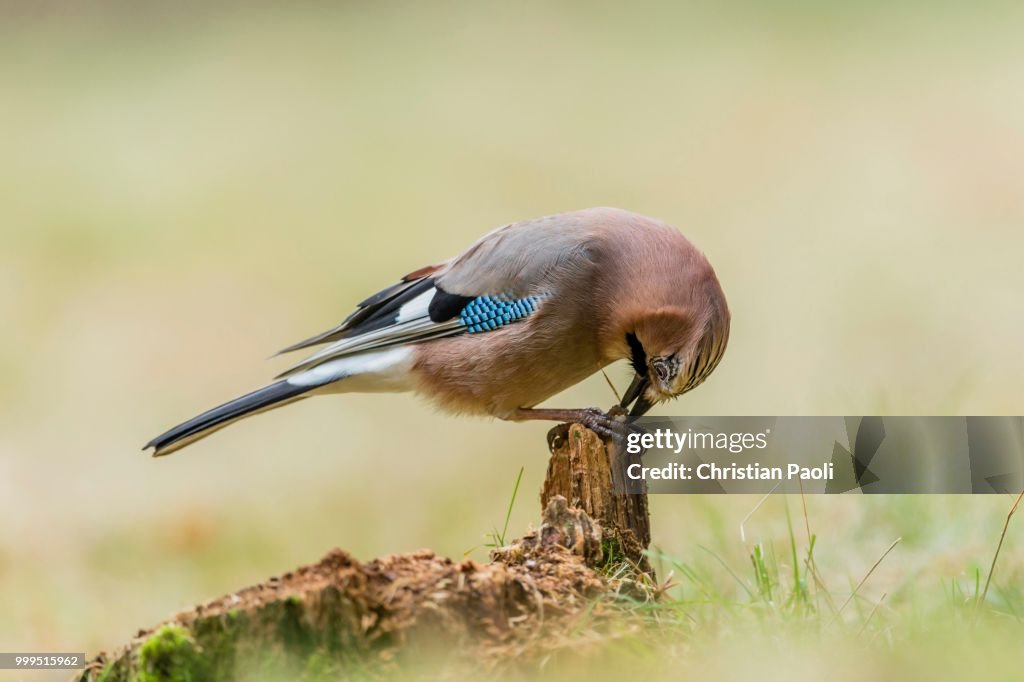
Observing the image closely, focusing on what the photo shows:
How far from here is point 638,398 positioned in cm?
411

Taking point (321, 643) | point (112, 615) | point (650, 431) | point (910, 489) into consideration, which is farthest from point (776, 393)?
point (321, 643)

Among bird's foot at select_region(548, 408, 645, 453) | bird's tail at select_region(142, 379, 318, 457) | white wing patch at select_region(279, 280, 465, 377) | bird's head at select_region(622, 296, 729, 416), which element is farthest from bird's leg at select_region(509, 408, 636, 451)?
bird's tail at select_region(142, 379, 318, 457)

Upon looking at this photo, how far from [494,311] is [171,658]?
6.78 ft

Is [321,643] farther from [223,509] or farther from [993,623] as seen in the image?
[223,509]

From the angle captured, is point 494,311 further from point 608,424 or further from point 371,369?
point 608,424

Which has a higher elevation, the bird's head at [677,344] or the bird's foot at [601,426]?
the bird's head at [677,344]

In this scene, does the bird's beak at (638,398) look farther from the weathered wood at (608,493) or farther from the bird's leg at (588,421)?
the weathered wood at (608,493)

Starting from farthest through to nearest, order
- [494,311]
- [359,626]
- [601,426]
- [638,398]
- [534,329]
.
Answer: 1. [494,311]
2. [534,329]
3. [638,398]
4. [601,426]
5. [359,626]

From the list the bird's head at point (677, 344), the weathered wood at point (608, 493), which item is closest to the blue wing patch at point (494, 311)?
the bird's head at point (677, 344)

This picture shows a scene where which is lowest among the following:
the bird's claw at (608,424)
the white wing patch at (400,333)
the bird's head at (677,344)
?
the bird's claw at (608,424)

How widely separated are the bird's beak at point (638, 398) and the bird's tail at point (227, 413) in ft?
3.82

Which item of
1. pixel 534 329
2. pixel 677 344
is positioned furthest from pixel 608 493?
pixel 534 329

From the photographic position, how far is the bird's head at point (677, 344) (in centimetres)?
380

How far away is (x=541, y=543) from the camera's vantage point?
317 cm
